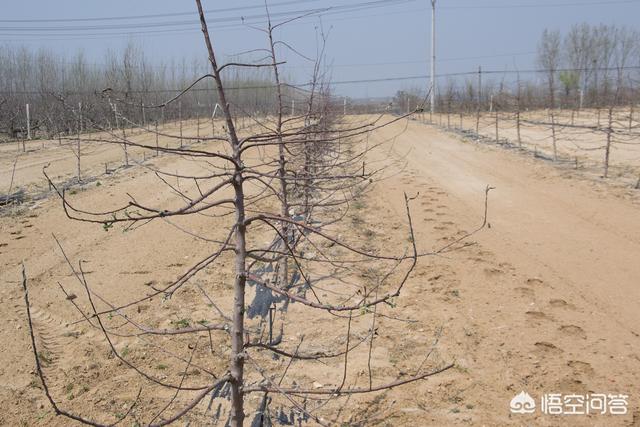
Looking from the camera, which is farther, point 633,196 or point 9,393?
point 633,196

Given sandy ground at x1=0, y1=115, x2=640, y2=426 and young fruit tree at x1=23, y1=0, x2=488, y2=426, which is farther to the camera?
sandy ground at x1=0, y1=115, x2=640, y2=426

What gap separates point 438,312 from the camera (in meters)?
4.43

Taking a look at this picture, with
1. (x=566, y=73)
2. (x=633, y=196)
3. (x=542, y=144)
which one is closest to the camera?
(x=633, y=196)

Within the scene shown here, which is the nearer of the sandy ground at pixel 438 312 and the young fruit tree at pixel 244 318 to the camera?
the young fruit tree at pixel 244 318

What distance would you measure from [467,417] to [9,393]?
8.95 ft

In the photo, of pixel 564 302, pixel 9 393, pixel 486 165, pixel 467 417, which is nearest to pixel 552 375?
pixel 467 417

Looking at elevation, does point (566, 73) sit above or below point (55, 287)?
above

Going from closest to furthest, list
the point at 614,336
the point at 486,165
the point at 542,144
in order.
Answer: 1. the point at 614,336
2. the point at 486,165
3. the point at 542,144

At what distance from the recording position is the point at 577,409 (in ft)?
10.1

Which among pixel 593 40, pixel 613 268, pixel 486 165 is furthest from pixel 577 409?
pixel 593 40

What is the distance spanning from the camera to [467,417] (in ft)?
9.92

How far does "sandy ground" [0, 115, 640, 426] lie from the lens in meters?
3.21

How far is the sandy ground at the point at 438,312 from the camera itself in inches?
126

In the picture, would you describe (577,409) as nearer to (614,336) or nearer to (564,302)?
(614,336)
